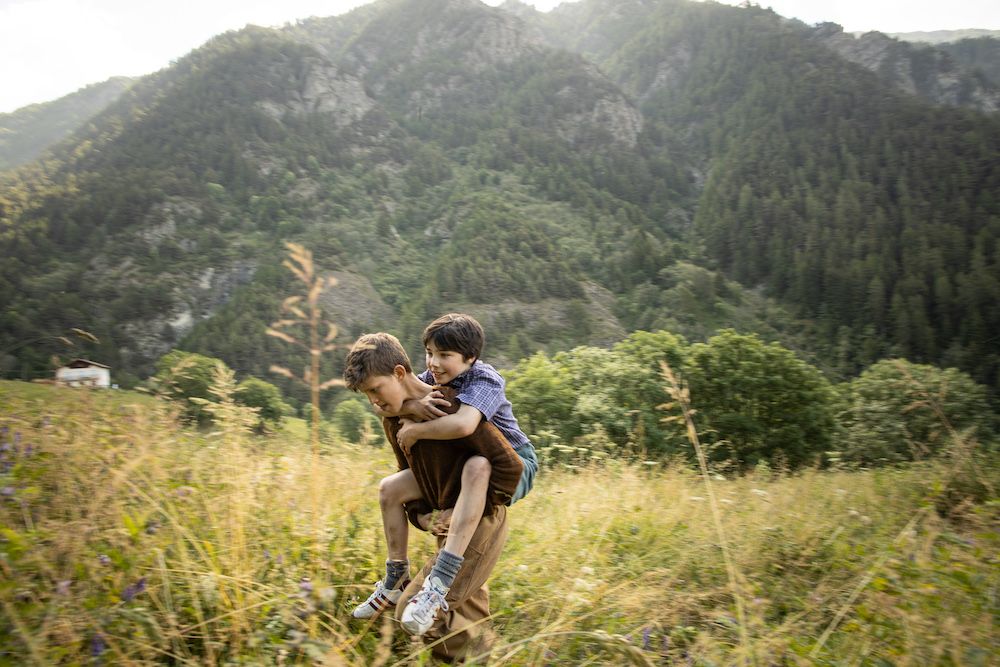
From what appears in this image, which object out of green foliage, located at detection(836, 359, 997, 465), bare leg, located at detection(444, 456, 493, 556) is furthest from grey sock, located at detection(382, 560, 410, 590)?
green foliage, located at detection(836, 359, 997, 465)

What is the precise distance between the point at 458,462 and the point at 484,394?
302 mm

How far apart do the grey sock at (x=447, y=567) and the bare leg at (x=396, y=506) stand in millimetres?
344

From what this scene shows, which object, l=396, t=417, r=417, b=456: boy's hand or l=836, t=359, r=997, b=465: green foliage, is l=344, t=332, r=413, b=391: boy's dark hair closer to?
l=396, t=417, r=417, b=456: boy's hand

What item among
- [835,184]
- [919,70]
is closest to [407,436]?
[835,184]

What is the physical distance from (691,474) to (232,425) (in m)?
5.49

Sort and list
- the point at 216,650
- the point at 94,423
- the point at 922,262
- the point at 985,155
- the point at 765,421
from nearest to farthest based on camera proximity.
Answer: the point at 216,650
the point at 94,423
the point at 765,421
the point at 922,262
the point at 985,155

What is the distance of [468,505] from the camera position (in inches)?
82.7

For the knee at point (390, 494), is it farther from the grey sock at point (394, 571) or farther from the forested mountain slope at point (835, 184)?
the forested mountain slope at point (835, 184)

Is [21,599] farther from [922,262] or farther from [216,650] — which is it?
[922,262]

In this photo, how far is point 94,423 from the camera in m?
3.22

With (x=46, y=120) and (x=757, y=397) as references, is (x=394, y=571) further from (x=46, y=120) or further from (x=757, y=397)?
(x=46, y=120)

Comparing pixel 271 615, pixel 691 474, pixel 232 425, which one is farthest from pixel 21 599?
pixel 691 474

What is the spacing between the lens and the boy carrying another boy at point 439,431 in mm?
2035

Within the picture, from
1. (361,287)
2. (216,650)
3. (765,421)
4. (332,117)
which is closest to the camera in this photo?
(216,650)
